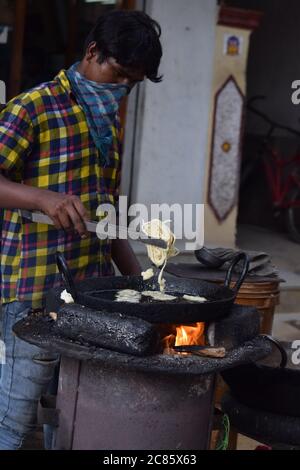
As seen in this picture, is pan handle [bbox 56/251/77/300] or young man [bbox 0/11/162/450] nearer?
pan handle [bbox 56/251/77/300]

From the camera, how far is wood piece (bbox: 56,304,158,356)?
289 centimetres

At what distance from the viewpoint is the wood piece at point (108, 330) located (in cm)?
289

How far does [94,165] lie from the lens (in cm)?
358

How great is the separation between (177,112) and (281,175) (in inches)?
141

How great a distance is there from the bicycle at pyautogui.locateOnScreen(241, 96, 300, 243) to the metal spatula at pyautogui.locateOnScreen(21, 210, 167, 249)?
7.21 meters

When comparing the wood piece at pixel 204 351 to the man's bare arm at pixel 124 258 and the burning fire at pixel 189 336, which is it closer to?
the burning fire at pixel 189 336

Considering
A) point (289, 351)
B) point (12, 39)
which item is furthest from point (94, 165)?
point (12, 39)

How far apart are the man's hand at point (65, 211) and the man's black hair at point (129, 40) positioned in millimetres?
665

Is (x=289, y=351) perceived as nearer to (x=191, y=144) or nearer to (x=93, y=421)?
(x=93, y=421)

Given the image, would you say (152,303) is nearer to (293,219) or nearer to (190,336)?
(190,336)
